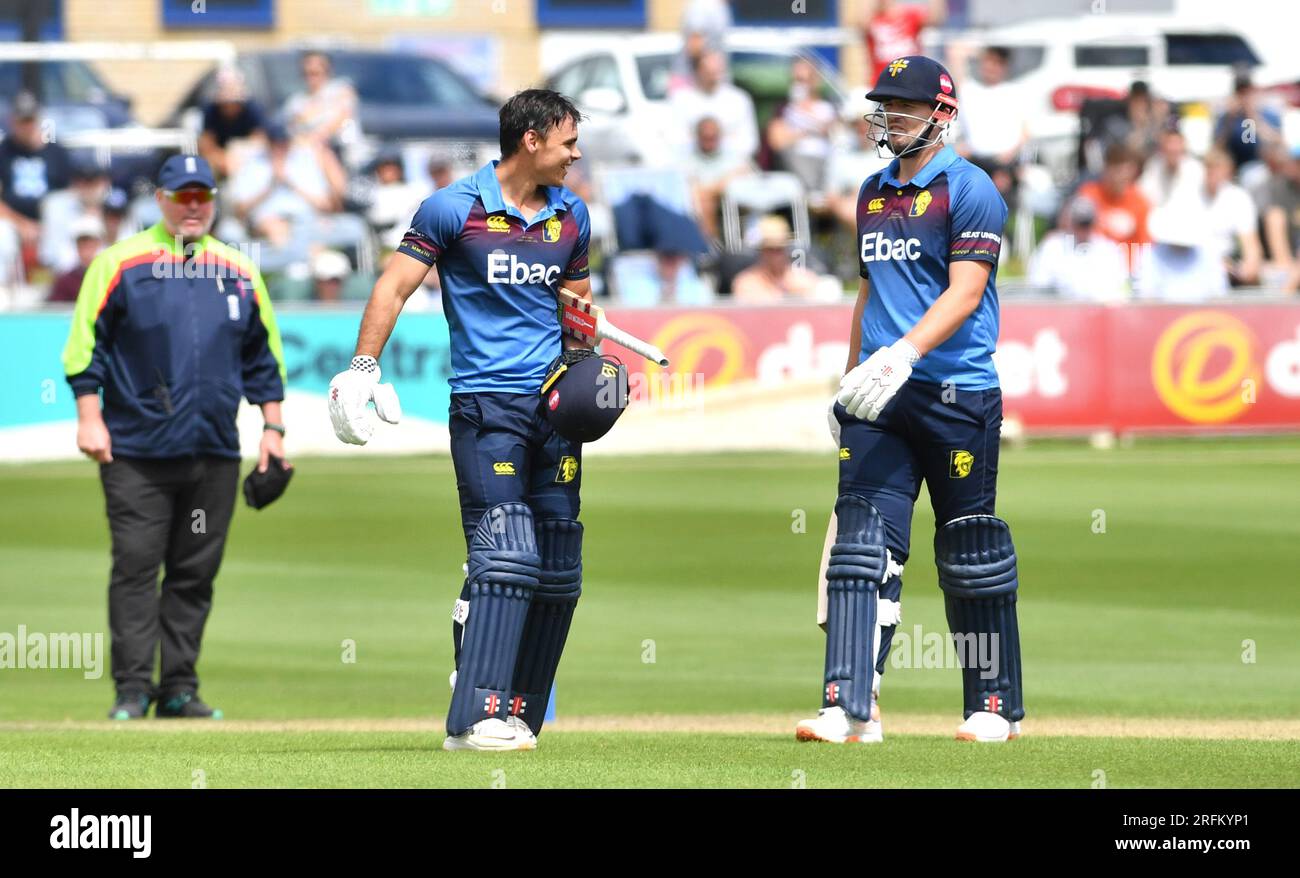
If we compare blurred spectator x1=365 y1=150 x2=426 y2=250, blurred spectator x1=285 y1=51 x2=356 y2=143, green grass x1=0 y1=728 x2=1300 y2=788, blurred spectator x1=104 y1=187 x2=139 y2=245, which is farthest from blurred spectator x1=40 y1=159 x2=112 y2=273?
green grass x1=0 y1=728 x2=1300 y2=788

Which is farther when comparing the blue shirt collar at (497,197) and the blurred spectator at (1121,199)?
the blurred spectator at (1121,199)

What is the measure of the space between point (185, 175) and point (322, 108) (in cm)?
1490

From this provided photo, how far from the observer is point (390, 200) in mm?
24172

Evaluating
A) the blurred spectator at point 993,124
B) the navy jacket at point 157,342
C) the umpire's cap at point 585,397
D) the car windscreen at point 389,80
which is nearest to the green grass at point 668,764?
the umpire's cap at point 585,397

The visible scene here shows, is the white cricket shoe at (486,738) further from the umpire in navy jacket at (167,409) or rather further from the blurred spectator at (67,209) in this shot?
the blurred spectator at (67,209)

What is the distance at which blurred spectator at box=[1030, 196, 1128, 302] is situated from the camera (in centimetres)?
2166

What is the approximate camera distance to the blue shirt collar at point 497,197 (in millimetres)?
7965

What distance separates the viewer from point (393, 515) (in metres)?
17.5

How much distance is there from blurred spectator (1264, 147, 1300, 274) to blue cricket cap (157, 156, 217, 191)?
15221mm

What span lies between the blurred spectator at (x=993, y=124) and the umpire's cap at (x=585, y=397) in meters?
17.5

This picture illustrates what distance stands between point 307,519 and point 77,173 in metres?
8.07

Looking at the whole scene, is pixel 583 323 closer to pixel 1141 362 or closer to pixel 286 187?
pixel 1141 362

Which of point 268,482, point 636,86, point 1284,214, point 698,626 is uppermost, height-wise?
point 636,86

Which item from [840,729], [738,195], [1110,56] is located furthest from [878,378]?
[1110,56]
